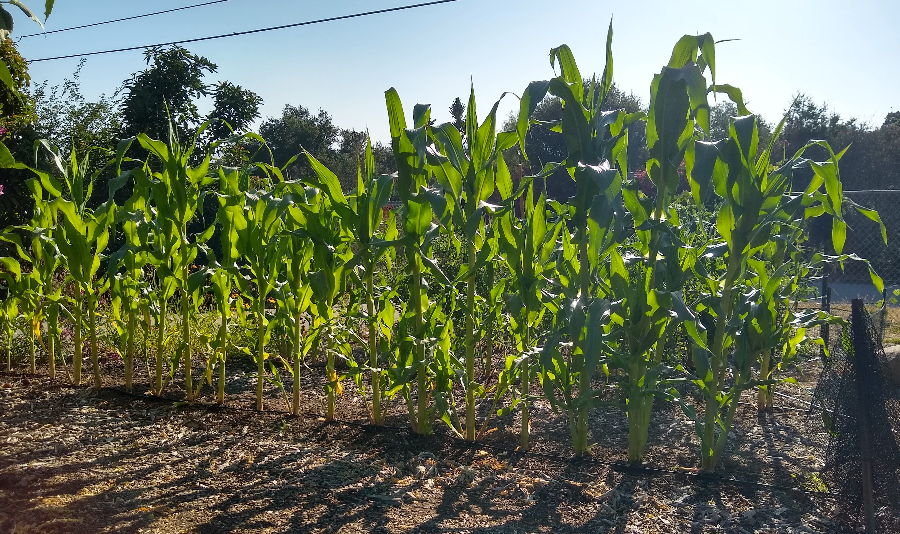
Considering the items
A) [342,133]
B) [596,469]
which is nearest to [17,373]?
[596,469]

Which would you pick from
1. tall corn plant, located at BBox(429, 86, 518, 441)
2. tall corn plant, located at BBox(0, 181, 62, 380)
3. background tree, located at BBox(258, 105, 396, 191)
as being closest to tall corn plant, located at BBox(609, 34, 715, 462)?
tall corn plant, located at BBox(429, 86, 518, 441)

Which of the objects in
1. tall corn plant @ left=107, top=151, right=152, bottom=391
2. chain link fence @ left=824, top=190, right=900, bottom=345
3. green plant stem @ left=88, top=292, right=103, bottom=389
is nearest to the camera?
tall corn plant @ left=107, top=151, right=152, bottom=391

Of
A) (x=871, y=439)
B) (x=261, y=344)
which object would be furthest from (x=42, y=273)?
(x=871, y=439)

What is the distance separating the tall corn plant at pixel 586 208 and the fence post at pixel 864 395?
36.9 inches

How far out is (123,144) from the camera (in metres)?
3.67

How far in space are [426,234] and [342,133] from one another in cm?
3105

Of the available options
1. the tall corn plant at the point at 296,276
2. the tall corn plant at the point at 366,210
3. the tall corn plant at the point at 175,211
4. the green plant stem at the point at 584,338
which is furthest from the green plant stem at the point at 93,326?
the green plant stem at the point at 584,338

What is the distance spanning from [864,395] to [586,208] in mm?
1269

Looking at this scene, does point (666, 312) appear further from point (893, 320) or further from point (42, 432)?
point (893, 320)

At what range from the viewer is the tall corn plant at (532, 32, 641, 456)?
2502mm

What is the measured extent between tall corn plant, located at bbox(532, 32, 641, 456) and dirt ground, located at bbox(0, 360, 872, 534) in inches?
18.7

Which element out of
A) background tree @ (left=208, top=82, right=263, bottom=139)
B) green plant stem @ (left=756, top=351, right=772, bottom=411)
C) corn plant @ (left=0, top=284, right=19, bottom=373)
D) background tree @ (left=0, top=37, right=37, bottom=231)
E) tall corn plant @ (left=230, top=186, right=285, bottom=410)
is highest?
background tree @ (left=208, top=82, right=263, bottom=139)

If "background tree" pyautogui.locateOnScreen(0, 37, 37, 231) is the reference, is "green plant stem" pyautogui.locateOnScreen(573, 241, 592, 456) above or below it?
below

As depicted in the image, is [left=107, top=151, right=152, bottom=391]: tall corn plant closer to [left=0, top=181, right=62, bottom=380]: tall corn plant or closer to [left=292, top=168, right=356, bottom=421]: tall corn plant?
[left=0, top=181, right=62, bottom=380]: tall corn plant
